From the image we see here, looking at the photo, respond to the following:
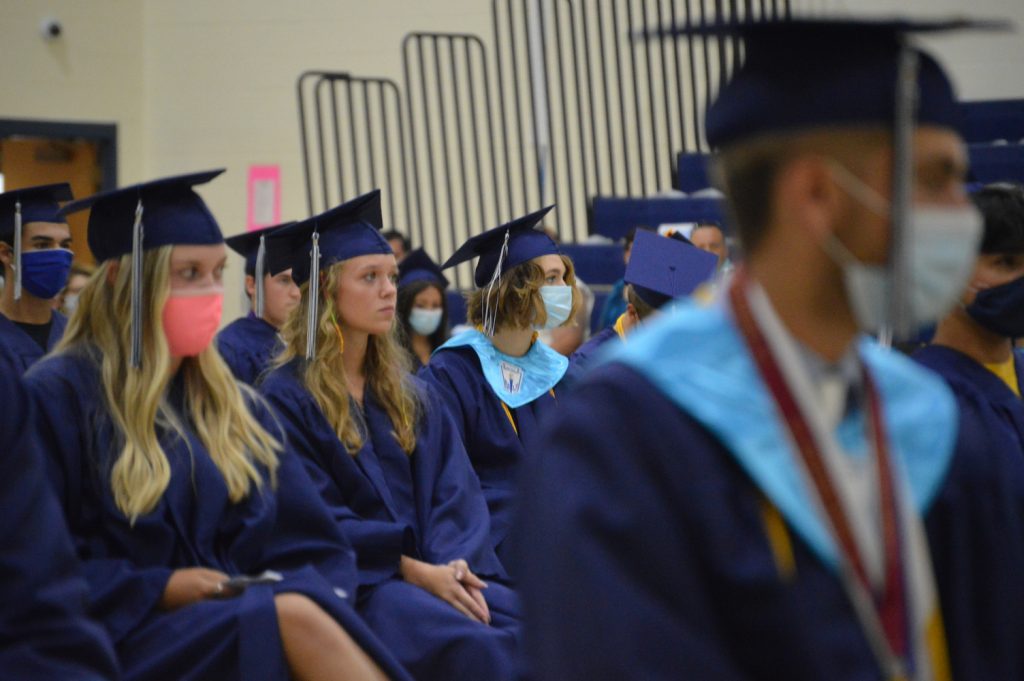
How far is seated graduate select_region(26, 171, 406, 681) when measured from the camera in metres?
3.01

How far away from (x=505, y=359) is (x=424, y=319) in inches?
64.1

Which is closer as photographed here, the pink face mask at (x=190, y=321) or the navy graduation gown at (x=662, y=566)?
the navy graduation gown at (x=662, y=566)

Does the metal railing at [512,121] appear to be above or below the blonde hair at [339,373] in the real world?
above

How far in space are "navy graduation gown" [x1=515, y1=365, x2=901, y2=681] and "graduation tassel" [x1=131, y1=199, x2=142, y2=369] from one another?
78.8 inches

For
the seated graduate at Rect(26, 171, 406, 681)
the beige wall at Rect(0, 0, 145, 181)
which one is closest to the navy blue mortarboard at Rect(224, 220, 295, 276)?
the seated graduate at Rect(26, 171, 406, 681)

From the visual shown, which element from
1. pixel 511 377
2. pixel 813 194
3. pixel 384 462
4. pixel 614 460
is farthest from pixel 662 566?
pixel 511 377

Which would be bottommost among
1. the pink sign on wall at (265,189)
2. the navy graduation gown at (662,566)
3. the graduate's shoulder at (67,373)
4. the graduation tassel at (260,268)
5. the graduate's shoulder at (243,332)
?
the navy graduation gown at (662,566)

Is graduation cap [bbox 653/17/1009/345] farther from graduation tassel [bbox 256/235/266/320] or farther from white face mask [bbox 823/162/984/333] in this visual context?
graduation tassel [bbox 256/235/266/320]

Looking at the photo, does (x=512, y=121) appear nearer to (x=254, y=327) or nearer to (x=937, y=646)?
(x=254, y=327)

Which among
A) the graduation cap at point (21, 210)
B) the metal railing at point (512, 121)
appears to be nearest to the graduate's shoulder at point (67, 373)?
the graduation cap at point (21, 210)

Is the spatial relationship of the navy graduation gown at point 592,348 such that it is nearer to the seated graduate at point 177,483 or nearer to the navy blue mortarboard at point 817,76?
the seated graduate at point 177,483

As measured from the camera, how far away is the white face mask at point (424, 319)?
653cm

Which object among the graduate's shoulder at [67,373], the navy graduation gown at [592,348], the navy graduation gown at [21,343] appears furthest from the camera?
the navy graduation gown at [592,348]

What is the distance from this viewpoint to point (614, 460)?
4.47ft
